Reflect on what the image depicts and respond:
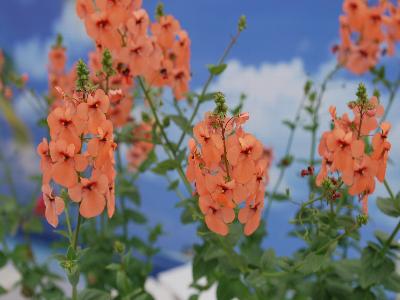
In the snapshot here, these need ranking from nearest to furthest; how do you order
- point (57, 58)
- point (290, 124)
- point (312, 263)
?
point (312, 263) → point (290, 124) → point (57, 58)

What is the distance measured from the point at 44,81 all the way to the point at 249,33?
49.5 inches

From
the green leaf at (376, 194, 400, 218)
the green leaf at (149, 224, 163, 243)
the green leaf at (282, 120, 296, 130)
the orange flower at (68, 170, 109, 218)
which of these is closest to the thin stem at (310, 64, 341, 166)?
the green leaf at (282, 120, 296, 130)

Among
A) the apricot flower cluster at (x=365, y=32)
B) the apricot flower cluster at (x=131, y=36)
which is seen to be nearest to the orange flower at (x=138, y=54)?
the apricot flower cluster at (x=131, y=36)

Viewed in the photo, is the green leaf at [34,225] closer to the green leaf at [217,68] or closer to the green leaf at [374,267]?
the green leaf at [217,68]

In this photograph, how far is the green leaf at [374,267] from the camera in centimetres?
104

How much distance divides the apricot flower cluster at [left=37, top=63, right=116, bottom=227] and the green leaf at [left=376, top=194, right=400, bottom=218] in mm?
490

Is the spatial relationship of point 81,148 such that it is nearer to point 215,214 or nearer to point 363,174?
point 215,214

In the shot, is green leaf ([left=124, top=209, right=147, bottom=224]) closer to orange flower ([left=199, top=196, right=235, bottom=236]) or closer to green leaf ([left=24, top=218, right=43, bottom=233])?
green leaf ([left=24, top=218, right=43, bottom=233])

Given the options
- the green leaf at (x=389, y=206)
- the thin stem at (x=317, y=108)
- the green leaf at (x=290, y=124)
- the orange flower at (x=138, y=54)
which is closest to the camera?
the green leaf at (x=389, y=206)

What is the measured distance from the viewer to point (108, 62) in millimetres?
1036

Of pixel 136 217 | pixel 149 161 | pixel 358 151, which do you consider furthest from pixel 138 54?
pixel 136 217

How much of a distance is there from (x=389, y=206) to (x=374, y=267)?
108mm

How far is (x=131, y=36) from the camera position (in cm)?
115

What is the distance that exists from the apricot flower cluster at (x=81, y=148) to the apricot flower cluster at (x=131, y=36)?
30 cm
